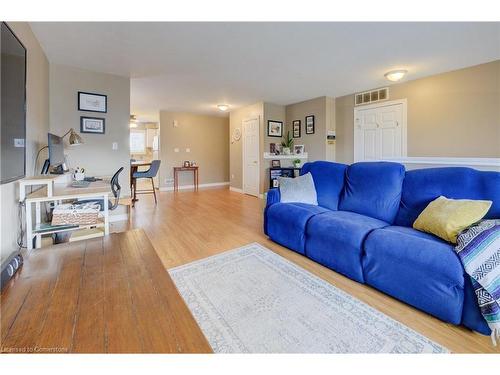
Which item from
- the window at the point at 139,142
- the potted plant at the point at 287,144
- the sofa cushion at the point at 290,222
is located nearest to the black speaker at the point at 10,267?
the sofa cushion at the point at 290,222

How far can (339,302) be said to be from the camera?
5.46ft

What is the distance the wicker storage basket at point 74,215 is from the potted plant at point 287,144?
15.3 feet

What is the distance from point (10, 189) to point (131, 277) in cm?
114

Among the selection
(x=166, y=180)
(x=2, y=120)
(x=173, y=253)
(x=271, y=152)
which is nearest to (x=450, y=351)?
(x=173, y=253)

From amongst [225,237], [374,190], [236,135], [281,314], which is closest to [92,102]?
[225,237]

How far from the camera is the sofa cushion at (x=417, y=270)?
1.41 m

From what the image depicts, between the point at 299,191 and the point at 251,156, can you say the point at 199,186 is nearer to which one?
the point at 251,156

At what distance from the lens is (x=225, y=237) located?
9.86ft

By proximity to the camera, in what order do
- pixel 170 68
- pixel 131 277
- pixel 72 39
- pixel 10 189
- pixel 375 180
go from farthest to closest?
pixel 170 68, pixel 72 39, pixel 375 180, pixel 10 189, pixel 131 277

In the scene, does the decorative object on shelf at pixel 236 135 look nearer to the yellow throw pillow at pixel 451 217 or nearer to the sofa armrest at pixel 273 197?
the sofa armrest at pixel 273 197

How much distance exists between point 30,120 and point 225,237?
235cm

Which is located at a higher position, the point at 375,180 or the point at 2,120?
the point at 2,120
